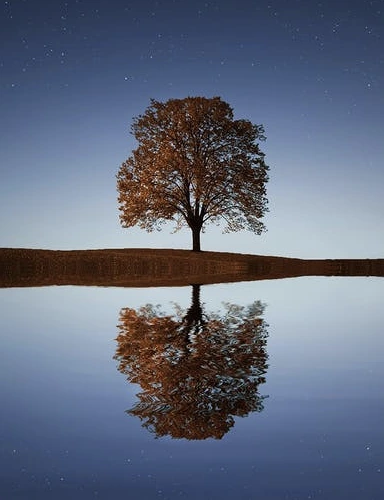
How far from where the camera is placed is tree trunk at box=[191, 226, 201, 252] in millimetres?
51250

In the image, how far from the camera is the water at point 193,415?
15.1 ft

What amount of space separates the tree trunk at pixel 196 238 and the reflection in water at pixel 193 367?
36.8 metres

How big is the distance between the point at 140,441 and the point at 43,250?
172 feet

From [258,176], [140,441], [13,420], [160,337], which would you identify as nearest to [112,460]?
[140,441]

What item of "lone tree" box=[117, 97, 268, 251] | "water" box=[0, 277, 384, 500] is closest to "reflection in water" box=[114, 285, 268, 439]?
"water" box=[0, 277, 384, 500]

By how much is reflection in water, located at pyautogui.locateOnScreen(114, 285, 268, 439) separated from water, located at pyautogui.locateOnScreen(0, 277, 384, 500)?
0.03 m

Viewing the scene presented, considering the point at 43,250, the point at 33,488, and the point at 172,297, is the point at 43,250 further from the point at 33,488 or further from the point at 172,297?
the point at 33,488

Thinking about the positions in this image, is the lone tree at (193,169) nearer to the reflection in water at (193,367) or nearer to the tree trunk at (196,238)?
the tree trunk at (196,238)

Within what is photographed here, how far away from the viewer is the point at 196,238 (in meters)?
51.4

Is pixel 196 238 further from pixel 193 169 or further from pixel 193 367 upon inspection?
pixel 193 367

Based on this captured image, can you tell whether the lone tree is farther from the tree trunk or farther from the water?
the water

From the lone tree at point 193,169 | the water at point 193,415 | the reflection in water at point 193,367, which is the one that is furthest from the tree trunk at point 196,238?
the water at point 193,415

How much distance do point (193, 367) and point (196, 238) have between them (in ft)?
141

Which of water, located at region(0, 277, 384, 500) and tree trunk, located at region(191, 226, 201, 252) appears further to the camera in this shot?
tree trunk, located at region(191, 226, 201, 252)
